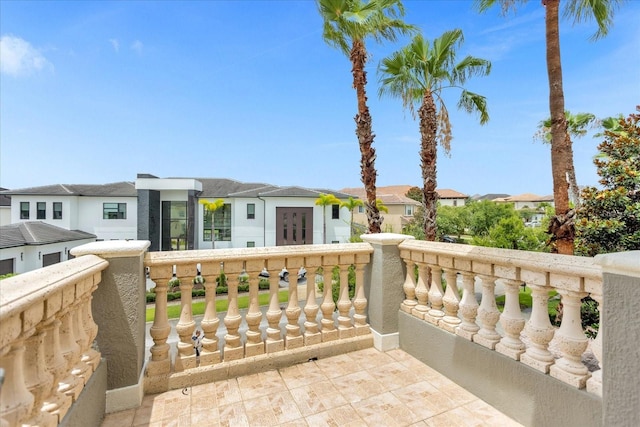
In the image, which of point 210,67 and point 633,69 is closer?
point 633,69

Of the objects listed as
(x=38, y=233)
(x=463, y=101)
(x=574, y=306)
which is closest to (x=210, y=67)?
(x=463, y=101)

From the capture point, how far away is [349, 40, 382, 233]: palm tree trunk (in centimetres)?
908

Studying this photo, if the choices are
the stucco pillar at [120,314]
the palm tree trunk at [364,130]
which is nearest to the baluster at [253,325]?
the stucco pillar at [120,314]

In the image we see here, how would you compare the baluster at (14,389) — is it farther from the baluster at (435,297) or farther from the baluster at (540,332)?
the baluster at (435,297)

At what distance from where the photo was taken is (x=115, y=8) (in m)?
5.29

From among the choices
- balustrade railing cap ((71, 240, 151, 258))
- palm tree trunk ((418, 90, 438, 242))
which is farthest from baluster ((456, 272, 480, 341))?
palm tree trunk ((418, 90, 438, 242))

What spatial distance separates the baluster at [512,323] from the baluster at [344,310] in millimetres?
1553

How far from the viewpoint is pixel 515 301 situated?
2.30 metres

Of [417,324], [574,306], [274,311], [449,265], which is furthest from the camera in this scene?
[417,324]

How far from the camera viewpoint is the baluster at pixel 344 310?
332 centimetres

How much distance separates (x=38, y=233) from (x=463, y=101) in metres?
26.1

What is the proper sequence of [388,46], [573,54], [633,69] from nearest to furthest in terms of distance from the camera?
[633,69] → [573,54] → [388,46]

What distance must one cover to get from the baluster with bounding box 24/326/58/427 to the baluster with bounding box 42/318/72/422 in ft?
0.30

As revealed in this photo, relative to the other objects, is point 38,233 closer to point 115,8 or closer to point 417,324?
point 115,8
